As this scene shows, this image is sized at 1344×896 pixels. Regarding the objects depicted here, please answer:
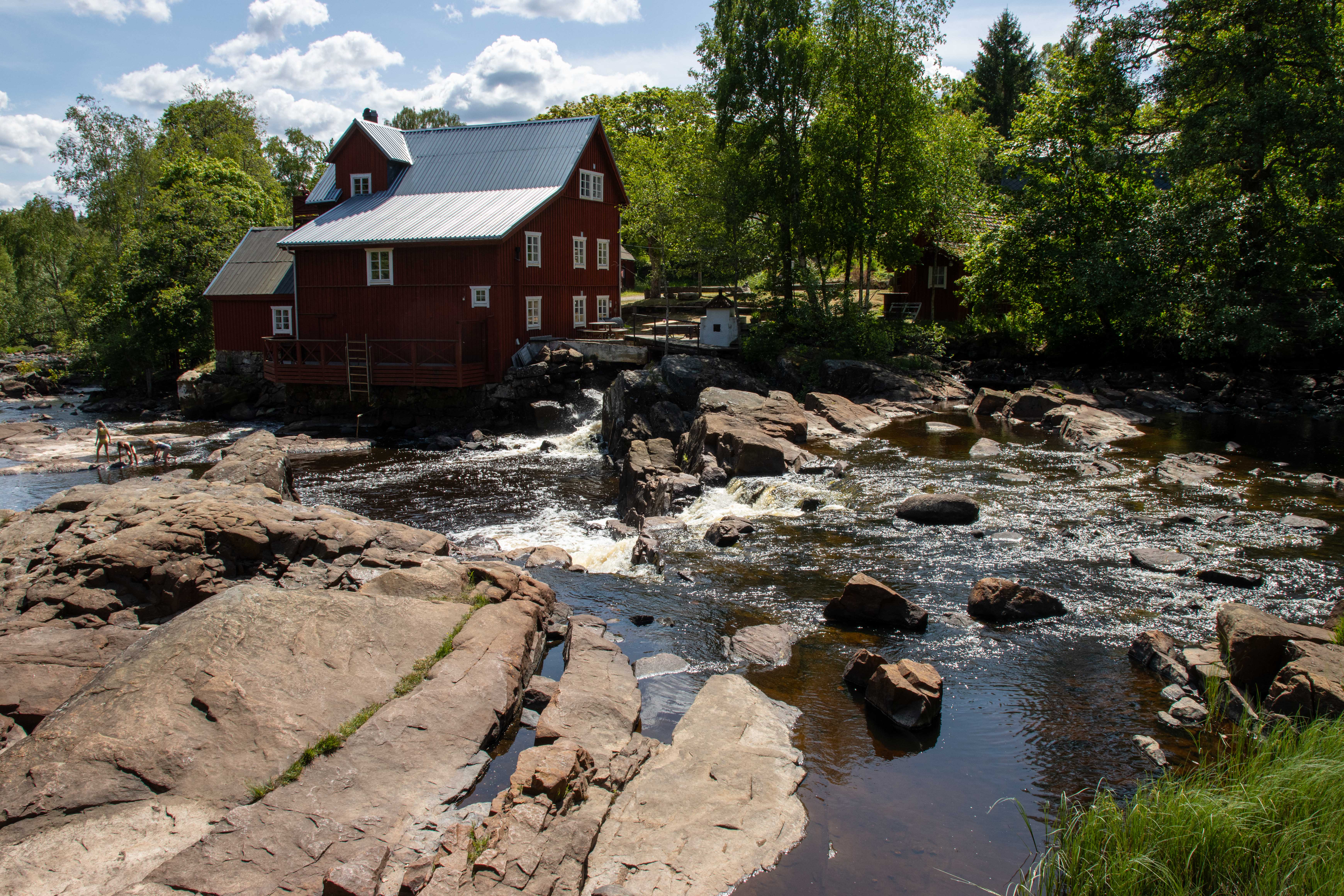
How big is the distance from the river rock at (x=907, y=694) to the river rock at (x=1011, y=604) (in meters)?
2.55

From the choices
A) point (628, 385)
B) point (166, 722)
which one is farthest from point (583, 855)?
point (628, 385)

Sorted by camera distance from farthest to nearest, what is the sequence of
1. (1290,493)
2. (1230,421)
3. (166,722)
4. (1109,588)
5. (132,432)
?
(132,432), (1230,421), (1290,493), (1109,588), (166,722)

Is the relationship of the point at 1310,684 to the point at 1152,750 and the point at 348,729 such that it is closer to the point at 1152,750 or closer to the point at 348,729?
the point at 1152,750

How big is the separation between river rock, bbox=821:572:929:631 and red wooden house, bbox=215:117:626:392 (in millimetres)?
21373

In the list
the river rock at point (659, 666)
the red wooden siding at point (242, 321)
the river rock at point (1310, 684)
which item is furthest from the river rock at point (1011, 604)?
the red wooden siding at point (242, 321)

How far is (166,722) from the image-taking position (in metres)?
6.85

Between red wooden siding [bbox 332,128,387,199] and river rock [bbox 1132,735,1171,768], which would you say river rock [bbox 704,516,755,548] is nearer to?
river rock [bbox 1132,735,1171,768]

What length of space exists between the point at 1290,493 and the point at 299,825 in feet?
62.8

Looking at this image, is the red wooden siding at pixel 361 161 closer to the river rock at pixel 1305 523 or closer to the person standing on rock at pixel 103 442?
the person standing on rock at pixel 103 442

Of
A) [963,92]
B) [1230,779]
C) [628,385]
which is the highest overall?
[963,92]

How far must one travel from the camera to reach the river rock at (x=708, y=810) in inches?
240

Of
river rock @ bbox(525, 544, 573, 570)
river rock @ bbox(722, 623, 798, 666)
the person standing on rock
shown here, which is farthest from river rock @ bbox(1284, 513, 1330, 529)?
the person standing on rock

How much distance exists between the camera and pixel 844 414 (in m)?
25.3

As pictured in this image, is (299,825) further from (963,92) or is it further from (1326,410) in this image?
(963,92)
